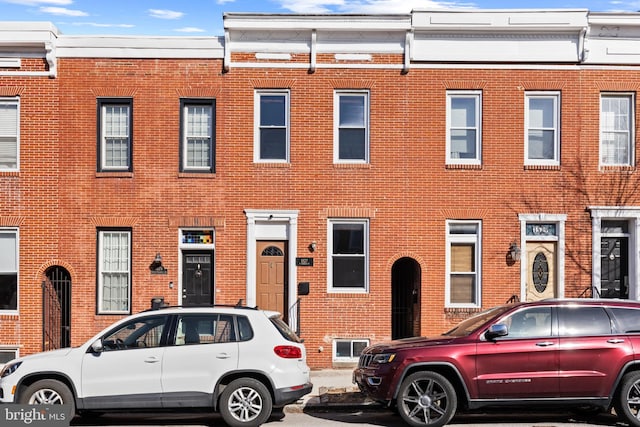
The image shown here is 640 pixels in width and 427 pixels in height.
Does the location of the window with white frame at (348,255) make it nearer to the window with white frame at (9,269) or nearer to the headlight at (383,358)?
the headlight at (383,358)

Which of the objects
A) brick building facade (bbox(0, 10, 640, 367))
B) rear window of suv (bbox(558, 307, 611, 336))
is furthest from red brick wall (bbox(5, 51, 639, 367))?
rear window of suv (bbox(558, 307, 611, 336))

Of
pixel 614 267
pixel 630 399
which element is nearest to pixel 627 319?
pixel 630 399

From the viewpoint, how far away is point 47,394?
10.3 meters

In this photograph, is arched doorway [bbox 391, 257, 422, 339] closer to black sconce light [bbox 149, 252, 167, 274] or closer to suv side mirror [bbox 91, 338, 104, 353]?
black sconce light [bbox 149, 252, 167, 274]

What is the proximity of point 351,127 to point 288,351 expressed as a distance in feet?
22.5

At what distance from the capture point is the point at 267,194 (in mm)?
15938

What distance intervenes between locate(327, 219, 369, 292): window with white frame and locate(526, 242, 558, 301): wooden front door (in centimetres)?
354

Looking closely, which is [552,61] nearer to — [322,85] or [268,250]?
[322,85]

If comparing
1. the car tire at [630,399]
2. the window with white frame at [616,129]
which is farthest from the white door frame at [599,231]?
the car tire at [630,399]

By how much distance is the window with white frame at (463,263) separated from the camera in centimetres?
1598

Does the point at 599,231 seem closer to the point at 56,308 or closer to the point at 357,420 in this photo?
the point at 357,420

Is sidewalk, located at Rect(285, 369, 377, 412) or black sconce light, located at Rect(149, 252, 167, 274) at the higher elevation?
black sconce light, located at Rect(149, 252, 167, 274)

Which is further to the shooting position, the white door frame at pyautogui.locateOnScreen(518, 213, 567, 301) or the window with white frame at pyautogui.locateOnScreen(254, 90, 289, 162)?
the window with white frame at pyautogui.locateOnScreen(254, 90, 289, 162)

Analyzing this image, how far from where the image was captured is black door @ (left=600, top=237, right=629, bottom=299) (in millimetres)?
16188
